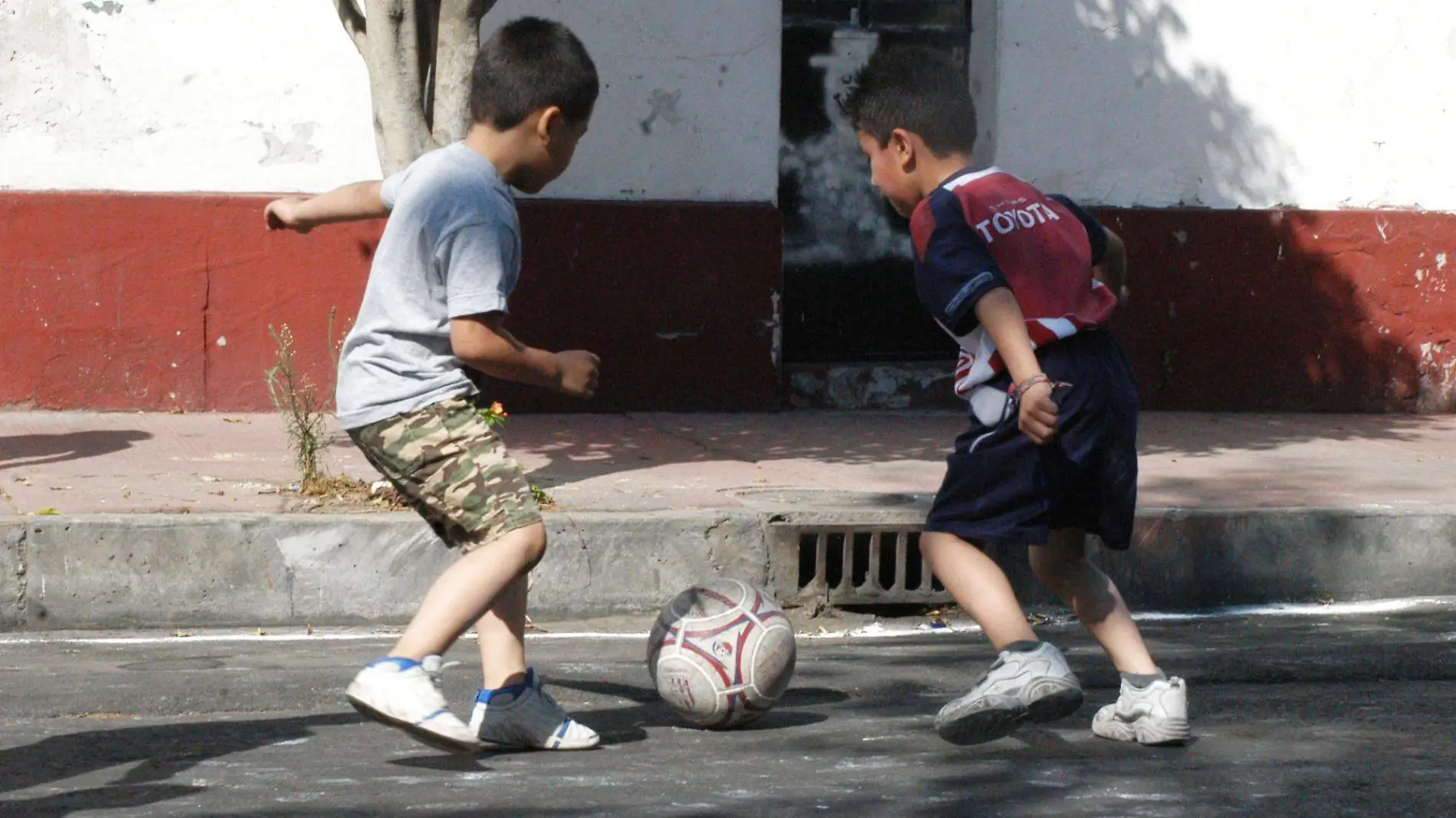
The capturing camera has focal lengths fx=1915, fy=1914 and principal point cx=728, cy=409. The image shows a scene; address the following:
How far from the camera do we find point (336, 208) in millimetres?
4551

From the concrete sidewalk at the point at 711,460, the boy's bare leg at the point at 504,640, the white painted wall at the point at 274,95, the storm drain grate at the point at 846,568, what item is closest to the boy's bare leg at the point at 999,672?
the boy's bare leg at the point at 504,640

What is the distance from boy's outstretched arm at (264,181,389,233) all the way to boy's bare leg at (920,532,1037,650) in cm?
153

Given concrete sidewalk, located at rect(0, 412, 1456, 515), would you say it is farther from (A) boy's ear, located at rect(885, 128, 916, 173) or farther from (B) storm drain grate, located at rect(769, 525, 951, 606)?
(A) boy's ear, located at rect(885, 128, 916, 173)

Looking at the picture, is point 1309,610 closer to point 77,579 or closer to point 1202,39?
point 77,579

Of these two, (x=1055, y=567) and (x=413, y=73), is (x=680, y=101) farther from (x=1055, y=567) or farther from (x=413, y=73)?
(x=1055, y=567)

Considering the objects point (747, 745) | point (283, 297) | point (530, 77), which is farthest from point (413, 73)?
point (747, 745)

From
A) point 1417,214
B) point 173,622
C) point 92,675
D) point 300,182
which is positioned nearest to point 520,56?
point 92,675

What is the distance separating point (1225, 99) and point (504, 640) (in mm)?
7550

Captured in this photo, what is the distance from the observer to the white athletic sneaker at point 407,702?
13.0ft

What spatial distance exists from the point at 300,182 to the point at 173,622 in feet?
13.0

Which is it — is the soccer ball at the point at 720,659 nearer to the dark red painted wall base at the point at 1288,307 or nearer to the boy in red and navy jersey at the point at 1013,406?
the boy in red and navy jersey at the point at 1013,406

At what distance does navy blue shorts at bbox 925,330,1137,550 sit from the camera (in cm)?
432

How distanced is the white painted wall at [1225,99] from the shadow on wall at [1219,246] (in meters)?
0.01

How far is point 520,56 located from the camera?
13.9 feet
